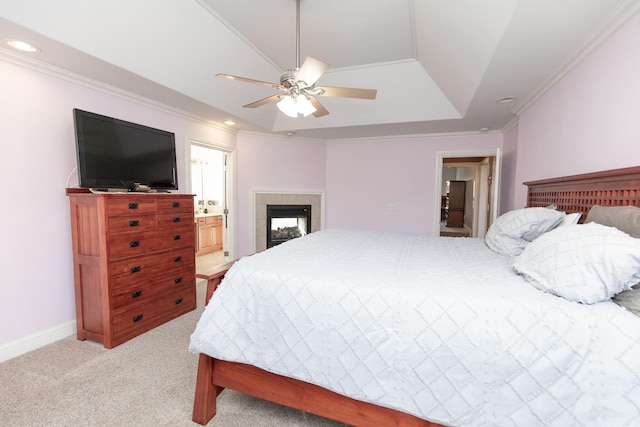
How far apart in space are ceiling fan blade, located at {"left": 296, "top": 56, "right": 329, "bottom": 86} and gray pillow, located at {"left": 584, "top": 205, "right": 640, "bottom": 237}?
175 cm

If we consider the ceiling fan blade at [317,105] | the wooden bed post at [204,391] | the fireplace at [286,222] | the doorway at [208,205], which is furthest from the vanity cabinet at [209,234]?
the wooden bed post at [204,391]

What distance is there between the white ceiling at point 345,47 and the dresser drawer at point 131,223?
1189 millimetres

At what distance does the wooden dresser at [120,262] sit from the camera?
2166 mm

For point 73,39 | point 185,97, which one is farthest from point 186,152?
point 73,39

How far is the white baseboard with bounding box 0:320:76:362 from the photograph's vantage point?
6.63 ft

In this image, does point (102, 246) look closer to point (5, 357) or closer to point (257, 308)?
point (5, 357)

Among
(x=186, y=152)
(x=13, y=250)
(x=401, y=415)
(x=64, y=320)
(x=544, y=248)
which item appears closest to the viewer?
(x=401, y=415)

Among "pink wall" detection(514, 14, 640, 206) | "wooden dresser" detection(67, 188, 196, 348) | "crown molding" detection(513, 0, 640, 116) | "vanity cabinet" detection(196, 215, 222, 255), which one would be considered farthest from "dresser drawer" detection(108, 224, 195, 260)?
"crown molding" detection(513, 0, 640, 116)

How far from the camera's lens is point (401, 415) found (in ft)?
3.90

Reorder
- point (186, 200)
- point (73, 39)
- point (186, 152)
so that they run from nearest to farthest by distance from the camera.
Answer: point (73, 39) → point (186, 200) → point (186, 152)

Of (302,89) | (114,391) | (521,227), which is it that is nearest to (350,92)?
(302,89)

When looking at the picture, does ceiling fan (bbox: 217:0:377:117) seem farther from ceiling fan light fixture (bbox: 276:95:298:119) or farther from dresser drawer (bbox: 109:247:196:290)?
dresser drawer (bbox: 109:247:196:290)

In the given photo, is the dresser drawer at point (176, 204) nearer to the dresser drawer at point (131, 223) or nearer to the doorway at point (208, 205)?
the dresser drawer at point (131, 223)

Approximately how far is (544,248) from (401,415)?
3.27 feet
